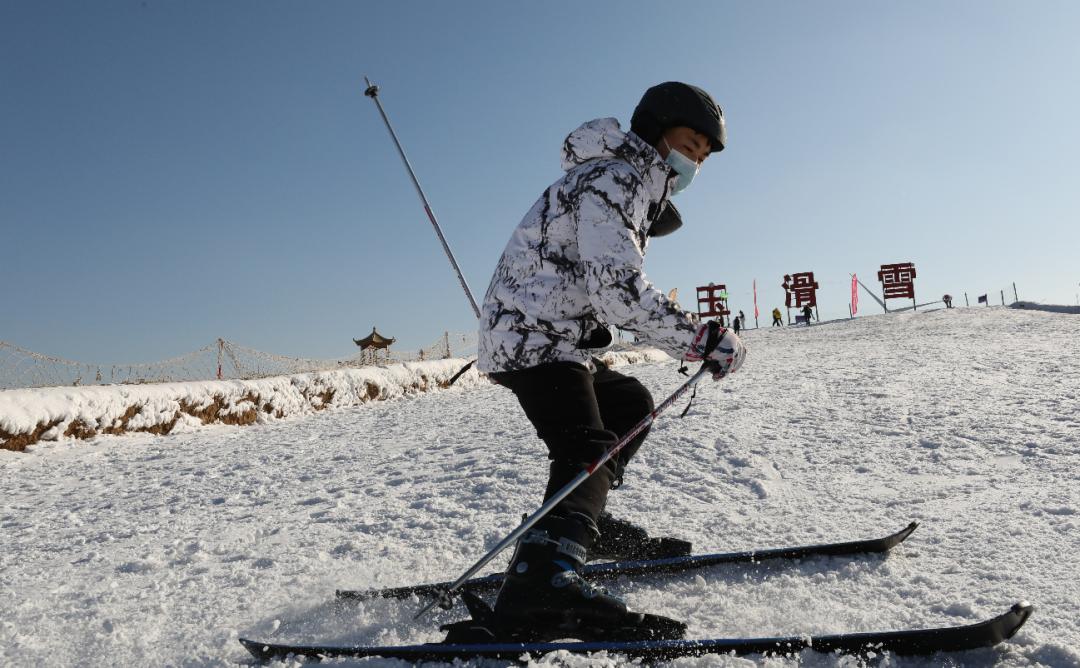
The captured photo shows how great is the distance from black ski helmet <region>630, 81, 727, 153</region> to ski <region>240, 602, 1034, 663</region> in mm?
1625

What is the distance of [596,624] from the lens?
69.4 inches

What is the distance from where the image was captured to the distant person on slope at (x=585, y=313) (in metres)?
1.81

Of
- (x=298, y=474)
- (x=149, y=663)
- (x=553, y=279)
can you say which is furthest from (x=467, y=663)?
(x=298, y=474)

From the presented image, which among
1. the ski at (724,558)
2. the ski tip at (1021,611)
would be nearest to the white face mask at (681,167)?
the ski at (724,558)

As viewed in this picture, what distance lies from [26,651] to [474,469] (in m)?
2.45

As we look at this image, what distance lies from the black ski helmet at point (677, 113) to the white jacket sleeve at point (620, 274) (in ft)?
1.24

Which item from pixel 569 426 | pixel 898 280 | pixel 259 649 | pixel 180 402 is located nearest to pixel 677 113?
pixel 569 426

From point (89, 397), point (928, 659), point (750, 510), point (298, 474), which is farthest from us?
point (89, 397)

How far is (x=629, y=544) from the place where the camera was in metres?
2.58

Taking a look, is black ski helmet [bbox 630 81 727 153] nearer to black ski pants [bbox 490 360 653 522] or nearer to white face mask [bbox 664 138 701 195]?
white face mask [bbox 664 138 701 195]

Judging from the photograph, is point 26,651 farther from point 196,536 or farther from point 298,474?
point 298,474

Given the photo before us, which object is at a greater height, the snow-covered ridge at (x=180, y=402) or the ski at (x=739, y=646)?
the snow-covered ridge at (x=180, y=402)

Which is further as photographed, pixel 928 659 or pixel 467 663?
pixel 467 663

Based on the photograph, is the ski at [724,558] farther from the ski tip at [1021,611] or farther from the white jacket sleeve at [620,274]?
the white jacket sleeve at [620,274]
